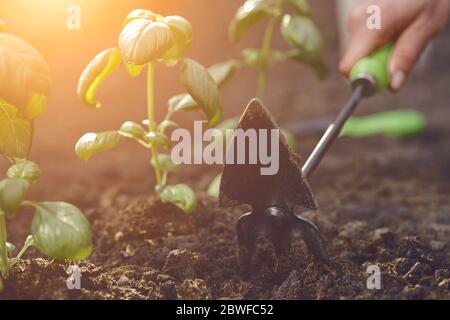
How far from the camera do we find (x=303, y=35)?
7.08 ft

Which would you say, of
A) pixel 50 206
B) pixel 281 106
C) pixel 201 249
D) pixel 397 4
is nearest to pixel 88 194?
pixel 201 249

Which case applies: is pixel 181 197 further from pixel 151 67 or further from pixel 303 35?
pixel 303 35

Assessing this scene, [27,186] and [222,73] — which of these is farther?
[222,73]

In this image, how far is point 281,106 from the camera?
353 centimetres

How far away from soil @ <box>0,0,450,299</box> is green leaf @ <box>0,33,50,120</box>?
0.38 meters

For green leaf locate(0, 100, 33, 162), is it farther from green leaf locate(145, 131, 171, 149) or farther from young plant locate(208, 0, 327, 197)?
young plant locate(208, 0, 327, 197)

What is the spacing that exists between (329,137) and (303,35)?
2.15ft

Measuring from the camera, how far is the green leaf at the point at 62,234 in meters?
1.21

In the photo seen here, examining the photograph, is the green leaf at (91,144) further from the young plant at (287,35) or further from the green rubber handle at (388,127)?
the green rubber handle at (388,127)

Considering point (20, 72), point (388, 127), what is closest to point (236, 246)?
point (20, 72)

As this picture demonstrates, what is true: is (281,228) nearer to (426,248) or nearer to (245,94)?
(426,248)

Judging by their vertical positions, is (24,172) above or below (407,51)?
below

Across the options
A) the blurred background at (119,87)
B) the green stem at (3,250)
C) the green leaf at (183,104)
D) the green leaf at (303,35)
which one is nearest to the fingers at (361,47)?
the green leaf at (303,35)

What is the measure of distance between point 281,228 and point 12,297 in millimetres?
564
